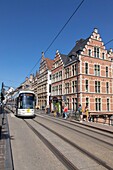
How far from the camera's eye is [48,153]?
20.6 feet

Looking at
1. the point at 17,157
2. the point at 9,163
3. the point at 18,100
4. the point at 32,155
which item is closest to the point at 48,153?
the point at 32,155

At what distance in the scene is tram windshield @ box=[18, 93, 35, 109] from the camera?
754 inches

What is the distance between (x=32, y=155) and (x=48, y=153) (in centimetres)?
63

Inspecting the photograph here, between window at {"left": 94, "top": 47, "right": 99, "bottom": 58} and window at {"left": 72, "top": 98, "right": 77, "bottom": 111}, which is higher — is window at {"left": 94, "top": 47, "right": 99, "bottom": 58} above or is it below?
above

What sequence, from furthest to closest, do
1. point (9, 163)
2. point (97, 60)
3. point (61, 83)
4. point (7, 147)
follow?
point (61, 83)
point (97, 60)
point (7, 147)
point (9, 163)

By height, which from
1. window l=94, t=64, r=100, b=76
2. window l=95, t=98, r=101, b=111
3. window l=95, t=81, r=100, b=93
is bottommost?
window l=95, t=98, r=101, b=111

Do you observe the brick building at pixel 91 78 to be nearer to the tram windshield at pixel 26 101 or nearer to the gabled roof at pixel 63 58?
the gabled roof at pixel 63 58

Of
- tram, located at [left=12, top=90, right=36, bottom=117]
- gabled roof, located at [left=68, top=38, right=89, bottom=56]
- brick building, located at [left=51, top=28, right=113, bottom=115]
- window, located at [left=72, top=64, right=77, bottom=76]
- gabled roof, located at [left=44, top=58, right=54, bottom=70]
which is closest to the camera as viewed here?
tram, located at [left=12, top=90, right=36, bottom=117]

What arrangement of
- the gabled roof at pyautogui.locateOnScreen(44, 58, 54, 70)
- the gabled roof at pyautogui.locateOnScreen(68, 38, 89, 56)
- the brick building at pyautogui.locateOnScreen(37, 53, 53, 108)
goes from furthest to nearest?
the gabled roof at pyautogui.locateOnScreen(44, 58, 54, 70) < the brick building at pyautogui.locateOnScreen(37, 53, 53, 108) < the gabled roof at pyautogui.locateOnScreen(68, 38, 89, 56)

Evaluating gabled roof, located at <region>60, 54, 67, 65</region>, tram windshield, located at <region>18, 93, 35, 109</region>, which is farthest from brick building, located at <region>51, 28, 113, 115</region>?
tram windshield, located at <region>18, 93, 35, 109</region>

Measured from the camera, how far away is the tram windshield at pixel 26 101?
19.2 meters

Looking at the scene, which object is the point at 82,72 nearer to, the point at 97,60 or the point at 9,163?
the point at 97,60

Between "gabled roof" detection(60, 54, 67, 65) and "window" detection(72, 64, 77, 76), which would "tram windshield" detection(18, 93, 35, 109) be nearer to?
"window" detection(72, 64, 77, 76)

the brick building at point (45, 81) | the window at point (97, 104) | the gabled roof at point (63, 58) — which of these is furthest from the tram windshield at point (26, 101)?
the brick building at point (45, 81)
